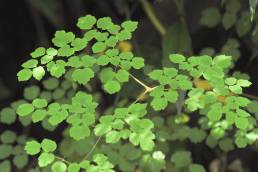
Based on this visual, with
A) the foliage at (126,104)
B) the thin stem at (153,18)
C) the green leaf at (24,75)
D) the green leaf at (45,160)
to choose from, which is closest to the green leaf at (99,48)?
the foliage at (126,104)

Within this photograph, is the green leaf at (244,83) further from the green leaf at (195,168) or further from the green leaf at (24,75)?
the green leaf at (24,75)

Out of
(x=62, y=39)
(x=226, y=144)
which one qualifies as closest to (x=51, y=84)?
(x=62, y=39)

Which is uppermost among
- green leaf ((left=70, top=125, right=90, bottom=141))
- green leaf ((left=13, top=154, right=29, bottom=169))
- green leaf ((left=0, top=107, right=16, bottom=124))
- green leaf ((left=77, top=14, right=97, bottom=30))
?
green leaf ((left=77, top=14, right=97, bottom=30))

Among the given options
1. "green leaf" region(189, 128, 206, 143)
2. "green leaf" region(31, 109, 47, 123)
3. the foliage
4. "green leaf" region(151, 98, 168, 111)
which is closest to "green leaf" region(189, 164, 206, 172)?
the foliage

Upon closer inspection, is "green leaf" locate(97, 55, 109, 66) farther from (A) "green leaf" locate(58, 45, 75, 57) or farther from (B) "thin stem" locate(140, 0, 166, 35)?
(B) "thin stem" locate(140, 0, 166, 35)

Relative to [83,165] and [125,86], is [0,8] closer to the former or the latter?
[125,86]

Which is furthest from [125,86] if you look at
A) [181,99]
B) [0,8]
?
[0,8]
